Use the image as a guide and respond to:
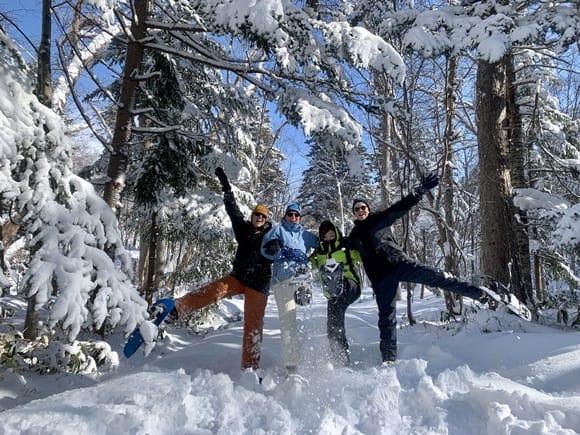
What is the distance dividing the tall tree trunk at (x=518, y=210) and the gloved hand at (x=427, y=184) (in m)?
2.82

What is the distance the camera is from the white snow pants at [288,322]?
412cm

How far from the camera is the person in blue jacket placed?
4.20 m

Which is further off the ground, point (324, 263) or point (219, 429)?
point (324, 263)

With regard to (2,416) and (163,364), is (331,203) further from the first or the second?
(2,416)

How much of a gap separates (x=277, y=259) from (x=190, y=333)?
422cm

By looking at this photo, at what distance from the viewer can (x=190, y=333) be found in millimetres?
7691

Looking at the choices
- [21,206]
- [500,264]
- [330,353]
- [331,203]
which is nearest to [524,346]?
[330,353]

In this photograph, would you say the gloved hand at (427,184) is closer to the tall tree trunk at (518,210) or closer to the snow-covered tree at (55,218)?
the tall tree trunk at (518,210)

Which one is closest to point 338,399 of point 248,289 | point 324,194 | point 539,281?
point 248,289

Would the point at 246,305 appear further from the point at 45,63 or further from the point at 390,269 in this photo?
the point at 45,63

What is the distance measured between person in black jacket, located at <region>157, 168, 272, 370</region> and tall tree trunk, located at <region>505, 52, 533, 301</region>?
165 inches

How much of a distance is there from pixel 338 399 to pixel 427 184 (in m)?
2.62

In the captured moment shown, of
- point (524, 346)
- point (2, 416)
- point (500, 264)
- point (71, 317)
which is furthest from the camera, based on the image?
point (500, 264)

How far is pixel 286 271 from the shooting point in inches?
169
